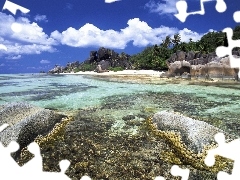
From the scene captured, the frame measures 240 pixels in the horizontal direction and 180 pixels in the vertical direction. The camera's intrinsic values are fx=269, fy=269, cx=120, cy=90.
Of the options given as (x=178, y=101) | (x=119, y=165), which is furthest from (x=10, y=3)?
(x=178, y=101)

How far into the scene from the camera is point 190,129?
8.92 m

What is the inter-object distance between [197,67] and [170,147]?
33.3 metres

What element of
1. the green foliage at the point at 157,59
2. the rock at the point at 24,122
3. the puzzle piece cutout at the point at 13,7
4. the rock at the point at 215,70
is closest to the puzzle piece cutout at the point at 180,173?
the rock at the point at 24,122

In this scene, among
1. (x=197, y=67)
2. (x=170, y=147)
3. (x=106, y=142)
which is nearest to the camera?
(x=170, y=147)

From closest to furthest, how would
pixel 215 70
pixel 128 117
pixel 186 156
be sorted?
pixel 186 156 < pixel 128 117 < pixel 215 70

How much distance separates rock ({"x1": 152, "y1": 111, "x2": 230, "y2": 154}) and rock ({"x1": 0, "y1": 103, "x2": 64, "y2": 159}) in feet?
14.3

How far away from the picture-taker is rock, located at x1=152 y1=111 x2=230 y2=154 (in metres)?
8.18

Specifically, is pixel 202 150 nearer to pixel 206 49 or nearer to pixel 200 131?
pixel 200 131

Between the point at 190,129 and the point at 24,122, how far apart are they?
563cm

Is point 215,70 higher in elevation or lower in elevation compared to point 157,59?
lower

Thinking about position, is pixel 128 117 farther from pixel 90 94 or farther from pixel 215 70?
pixel 215 70

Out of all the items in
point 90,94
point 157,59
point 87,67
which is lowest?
point 90,94

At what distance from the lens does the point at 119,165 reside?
740 cm

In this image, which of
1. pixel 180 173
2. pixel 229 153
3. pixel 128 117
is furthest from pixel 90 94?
pixel 229 153
